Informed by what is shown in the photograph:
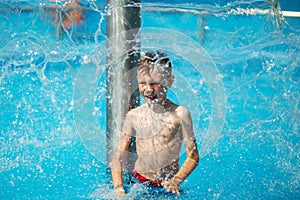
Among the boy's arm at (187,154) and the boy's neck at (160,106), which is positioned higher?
the boy's neck at (160,106)

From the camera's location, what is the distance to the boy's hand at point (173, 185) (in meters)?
2.40

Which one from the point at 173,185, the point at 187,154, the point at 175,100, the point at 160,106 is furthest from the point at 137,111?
the point at 175,100

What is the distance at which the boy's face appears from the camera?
8.23 feet

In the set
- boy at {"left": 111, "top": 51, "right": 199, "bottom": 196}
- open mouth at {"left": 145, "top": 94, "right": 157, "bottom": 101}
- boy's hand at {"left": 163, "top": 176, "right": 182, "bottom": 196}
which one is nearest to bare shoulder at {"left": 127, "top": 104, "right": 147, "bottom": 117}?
boy at {"left": 111, "top": 51, "right": 199, "bottom": 196}

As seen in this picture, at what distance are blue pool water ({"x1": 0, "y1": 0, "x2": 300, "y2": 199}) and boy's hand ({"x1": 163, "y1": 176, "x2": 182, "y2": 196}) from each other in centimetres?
7

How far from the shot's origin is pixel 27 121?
5.30m

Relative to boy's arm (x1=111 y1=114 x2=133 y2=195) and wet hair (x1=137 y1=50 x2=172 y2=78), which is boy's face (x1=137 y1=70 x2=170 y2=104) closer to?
wet hair (x1=137 y1=50 x2=172 y2=78)

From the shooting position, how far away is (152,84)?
8.25 ft

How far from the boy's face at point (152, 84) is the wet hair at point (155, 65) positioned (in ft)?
0.08

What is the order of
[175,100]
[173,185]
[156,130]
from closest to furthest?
[173,185]
[156,130]
[175,100]

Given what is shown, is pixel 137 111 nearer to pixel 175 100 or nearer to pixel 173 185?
pixel 173 185

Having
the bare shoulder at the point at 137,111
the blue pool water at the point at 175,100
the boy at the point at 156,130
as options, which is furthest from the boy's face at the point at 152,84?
the blue pool water at the point at 175,100

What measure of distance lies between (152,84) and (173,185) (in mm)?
589

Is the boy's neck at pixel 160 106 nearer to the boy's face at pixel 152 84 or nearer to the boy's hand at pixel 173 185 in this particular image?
the boy's face at pixel 152 84
